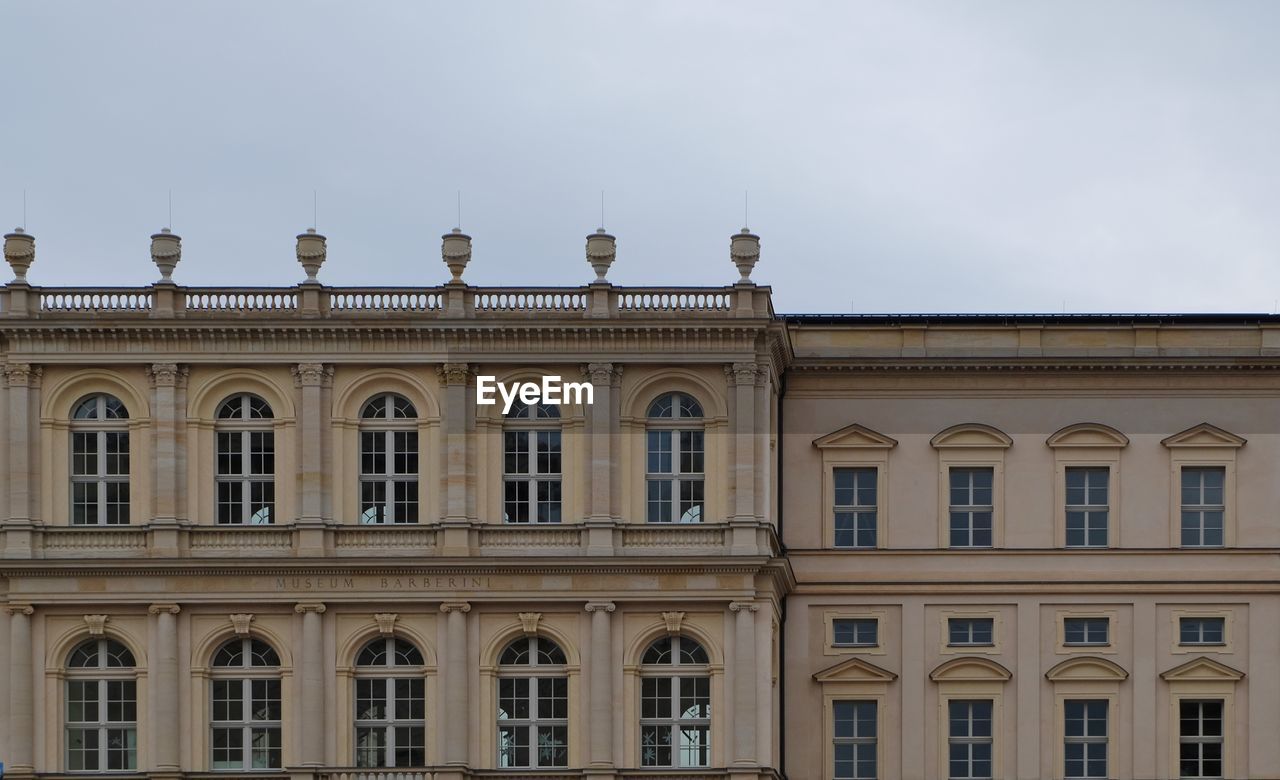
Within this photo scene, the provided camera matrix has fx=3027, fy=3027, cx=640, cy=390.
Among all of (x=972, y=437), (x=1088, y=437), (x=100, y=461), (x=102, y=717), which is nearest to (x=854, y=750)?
(x=972, y=437)

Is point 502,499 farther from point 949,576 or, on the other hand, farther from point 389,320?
point 949,576

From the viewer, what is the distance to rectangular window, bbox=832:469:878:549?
242 ft

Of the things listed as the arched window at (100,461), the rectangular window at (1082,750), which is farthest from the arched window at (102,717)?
the rectangular window at (1082,750)

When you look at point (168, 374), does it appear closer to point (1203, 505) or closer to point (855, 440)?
point (855, 440)

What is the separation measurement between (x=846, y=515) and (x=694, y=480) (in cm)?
545

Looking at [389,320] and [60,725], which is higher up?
[389,320]

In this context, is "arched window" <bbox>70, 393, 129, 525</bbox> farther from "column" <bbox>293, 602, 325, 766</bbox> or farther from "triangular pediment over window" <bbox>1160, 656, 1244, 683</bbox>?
"triangular pediment over window" <bbox>1160, 656, 1244, 683</bbox>

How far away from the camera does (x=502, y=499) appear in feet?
229

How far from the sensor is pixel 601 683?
68625mm

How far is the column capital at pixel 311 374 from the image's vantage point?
69562 millimetres

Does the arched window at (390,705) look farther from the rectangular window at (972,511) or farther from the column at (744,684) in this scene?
the rectangular window at (972,511)

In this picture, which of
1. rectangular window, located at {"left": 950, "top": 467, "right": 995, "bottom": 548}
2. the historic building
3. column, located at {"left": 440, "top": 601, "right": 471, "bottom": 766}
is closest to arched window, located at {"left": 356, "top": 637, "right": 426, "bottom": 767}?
the historic building

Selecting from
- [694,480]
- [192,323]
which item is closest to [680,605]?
[694,480]

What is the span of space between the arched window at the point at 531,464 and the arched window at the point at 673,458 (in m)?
2.15
